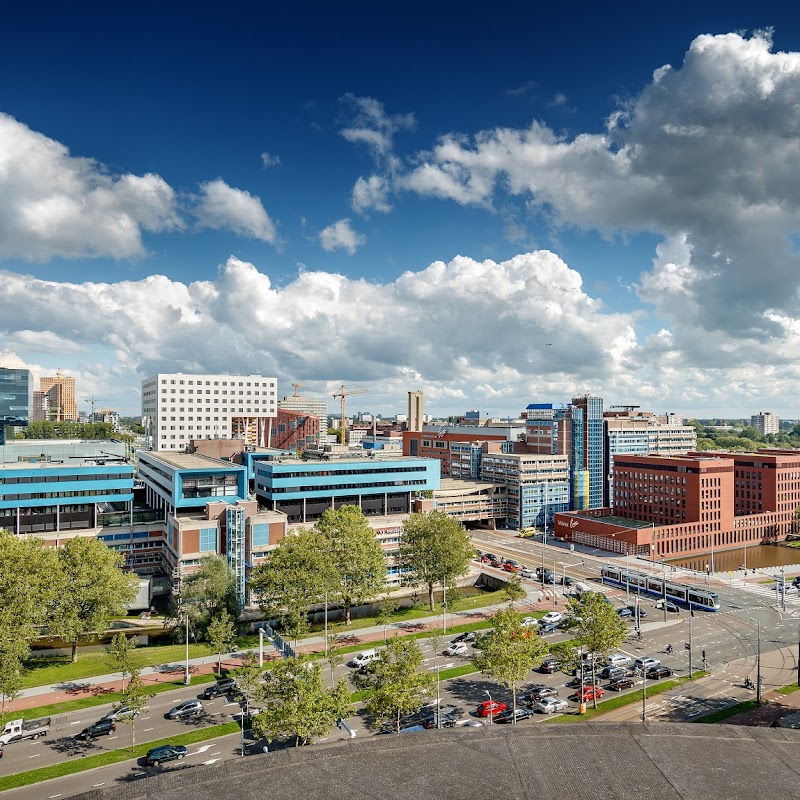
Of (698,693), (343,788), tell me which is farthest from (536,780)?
(698,693)

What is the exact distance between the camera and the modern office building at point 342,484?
10094 cm

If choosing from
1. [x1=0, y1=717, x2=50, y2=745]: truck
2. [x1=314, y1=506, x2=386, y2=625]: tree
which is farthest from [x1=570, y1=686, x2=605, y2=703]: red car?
[x1=0, y1=717, x2=50, y2=745]: truck

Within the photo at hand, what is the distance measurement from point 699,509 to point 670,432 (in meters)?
73.2

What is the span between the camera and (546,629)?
71.9 metres

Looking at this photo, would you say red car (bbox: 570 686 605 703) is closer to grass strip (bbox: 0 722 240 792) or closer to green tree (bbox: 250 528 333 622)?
grass strip (bbox: 0 722 240 792)

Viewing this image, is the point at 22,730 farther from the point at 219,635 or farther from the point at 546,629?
the point at 546,629

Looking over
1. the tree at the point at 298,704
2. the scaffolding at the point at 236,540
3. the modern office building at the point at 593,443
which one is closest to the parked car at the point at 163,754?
the tree at the point at 298,704

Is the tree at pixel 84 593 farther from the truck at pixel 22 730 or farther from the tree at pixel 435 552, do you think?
the tree at pixel 435 552

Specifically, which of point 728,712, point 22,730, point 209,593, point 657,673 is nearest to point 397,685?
point 728,712

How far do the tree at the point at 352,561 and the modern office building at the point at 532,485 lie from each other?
67179 mm

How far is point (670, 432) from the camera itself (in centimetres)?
19138

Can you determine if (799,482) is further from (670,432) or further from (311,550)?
(311,550)

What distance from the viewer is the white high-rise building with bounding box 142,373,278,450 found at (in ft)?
607

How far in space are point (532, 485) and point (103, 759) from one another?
4353 inches
